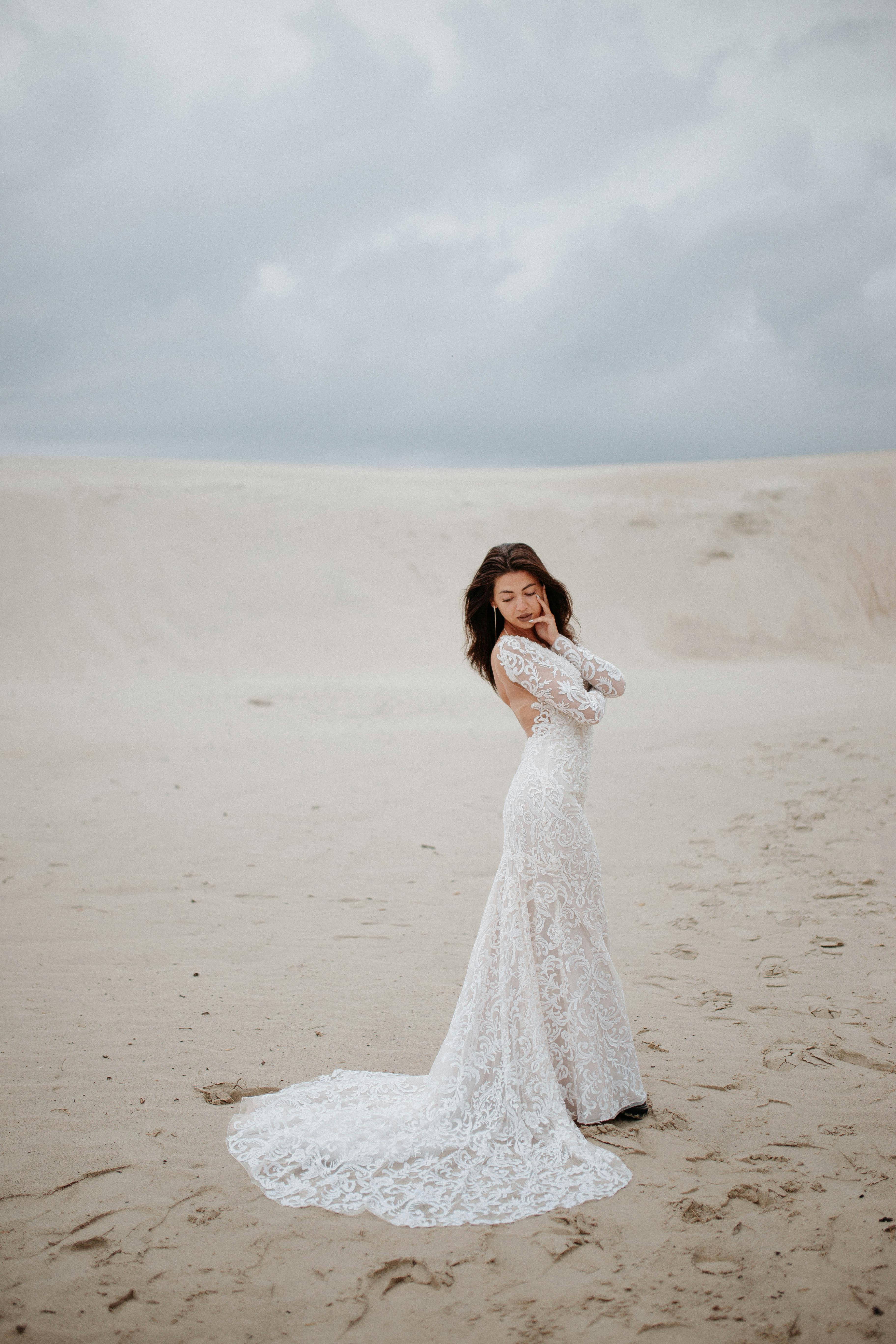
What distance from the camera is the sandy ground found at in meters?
2.86

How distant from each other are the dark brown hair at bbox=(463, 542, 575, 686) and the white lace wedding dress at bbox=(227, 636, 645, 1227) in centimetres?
25

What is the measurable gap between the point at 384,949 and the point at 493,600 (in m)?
3.10

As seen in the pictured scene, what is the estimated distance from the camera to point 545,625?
12.5ft

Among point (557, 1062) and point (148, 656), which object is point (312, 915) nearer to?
point (557, 1062)

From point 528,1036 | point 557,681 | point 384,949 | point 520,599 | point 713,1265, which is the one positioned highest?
point 520,599

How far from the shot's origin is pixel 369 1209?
10.4ft

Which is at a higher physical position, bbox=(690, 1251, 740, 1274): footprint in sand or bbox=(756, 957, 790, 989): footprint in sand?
bbox=(756, 957, 790, 989): footprint in sand

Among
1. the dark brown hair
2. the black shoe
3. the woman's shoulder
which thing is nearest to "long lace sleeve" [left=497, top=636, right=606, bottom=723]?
the woman's shoulder

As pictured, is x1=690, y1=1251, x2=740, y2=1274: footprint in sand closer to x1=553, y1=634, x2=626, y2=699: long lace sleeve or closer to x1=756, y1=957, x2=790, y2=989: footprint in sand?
x1=553, y1=634, x2=626, y2=699: long lace sleeve

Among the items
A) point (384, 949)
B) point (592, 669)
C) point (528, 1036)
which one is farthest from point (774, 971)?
point (592, 669)

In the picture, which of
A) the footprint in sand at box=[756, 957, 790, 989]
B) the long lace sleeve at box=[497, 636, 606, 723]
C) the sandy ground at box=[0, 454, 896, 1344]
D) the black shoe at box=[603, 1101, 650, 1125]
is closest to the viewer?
the sandy ground at box=[0, 454, 896, 1344]

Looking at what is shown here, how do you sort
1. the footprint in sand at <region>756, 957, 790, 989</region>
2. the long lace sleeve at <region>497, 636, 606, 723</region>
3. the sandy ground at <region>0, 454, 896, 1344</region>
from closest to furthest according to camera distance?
the sandy ground at <region>0, 454, 896, 1344</region> < the long lace sleeve at <region>497, 636, 606, 723</region> < the footprint in sand at <region>756, 957, 790, 989</region>

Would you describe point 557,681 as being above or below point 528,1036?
above

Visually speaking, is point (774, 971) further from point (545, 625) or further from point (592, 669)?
point (545, 625)
